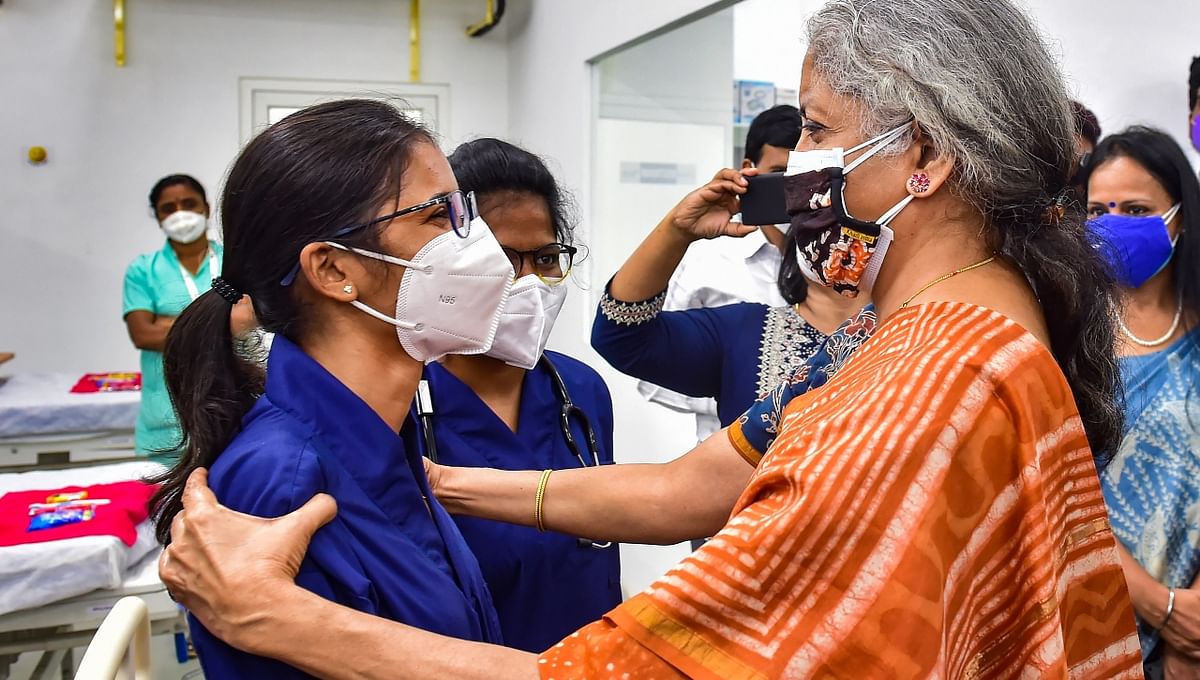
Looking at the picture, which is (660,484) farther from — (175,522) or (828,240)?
(175,522)

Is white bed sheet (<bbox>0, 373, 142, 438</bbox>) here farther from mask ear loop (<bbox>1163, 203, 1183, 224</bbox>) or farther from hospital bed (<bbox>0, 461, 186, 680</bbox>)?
mask ear loop (<bbox>1163, 203, 1183, 224</bbox>)

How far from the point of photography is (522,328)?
165 centimetres

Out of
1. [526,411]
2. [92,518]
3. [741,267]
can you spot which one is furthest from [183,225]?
[526,411]

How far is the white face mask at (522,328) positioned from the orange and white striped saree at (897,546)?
0.76 m

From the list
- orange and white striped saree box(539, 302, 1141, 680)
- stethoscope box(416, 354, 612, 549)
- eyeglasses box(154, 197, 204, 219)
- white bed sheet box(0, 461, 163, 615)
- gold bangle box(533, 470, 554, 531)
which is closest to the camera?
orange and white striped saree box(539, 302, 1141, 680)

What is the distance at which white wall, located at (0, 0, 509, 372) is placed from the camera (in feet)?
17.0

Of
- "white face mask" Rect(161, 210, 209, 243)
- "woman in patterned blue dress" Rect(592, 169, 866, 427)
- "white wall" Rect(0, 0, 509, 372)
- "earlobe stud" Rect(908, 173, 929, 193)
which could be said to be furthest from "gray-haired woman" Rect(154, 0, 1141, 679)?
"white wall" Rect(0, 0, 509, 372)

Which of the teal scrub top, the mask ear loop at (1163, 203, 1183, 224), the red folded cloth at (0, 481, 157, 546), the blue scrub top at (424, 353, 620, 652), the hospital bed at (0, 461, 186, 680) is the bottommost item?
the hospital bed at (0, 461, 186, 680)

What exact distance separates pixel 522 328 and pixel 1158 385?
3.92ft

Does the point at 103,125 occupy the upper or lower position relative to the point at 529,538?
upper

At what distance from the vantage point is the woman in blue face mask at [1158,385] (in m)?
1.76

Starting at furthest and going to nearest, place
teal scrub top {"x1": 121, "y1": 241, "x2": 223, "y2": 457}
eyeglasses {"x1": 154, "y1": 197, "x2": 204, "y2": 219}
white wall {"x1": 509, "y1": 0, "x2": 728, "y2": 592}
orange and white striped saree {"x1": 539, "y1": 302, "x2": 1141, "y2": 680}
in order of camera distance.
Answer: eyeglasses {"x1": 154, "y1": 197, "x2": 204, "y2": 219} → teal scrub top {"x1": 121, "y1": 241, "x2": 223, "y2": 457} → white wall {"x1": 509, "y1": 0, "x2": 728, "y2": 592} → orange and white striped saree {"x1": 539, "y1": 302, "x2": 1141, "y2": 680}

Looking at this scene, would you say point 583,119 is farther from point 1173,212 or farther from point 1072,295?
point 1072,295

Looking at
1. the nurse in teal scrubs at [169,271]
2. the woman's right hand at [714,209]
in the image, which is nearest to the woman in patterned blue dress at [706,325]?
the woman's right hand at [714,209]
